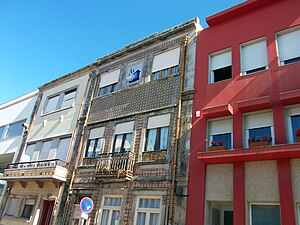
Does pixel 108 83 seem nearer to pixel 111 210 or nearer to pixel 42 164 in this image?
pixel 42 164

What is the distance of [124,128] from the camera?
13164 millimetres

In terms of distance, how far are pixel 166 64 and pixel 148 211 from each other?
272 inches

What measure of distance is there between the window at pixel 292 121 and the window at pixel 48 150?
1163 centimetres

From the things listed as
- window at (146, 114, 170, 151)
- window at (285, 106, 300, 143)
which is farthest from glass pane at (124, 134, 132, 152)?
window at (285, 106, 300, 143)

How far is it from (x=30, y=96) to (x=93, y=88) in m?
7.75

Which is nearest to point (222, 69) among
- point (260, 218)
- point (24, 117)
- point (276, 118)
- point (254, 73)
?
point (254, 73)

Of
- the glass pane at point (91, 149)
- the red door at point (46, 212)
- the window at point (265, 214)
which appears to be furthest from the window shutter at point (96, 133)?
the window at point (265, 214)

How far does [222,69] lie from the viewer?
11.1 m

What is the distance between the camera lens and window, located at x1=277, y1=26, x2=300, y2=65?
31.0 feet

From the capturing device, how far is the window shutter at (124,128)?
12930mm

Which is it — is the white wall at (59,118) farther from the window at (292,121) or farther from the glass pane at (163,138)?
the window at (292,121)

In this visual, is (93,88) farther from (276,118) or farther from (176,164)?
(276,118)

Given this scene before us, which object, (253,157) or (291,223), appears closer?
(291,223)

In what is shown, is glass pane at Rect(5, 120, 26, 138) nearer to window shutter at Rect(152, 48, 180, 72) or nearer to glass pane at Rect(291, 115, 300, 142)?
window shutter at Rect(152, 48, 180, 72)
